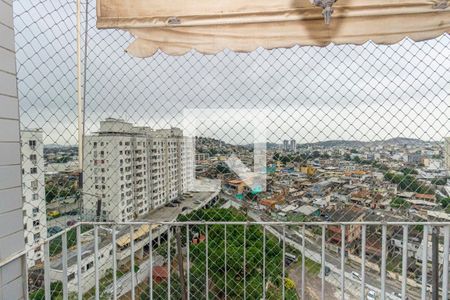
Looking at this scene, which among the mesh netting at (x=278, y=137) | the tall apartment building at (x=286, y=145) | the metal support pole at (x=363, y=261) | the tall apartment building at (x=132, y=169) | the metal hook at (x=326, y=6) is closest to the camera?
the metal hook at (x=326, y=6)

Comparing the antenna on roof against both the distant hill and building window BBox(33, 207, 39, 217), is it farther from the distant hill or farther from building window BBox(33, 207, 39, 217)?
building window BBox(33, 207, 39, 217)

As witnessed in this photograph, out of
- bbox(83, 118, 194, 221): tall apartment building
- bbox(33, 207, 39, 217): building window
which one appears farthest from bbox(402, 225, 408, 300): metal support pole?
bbox(33, 207, 39, 217): building window

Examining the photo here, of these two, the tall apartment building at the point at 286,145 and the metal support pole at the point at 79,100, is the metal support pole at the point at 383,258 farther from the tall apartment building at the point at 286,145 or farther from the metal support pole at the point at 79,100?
the metal support pole at the point at 79,100

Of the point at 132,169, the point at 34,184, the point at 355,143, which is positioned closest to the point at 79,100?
the point at 34,184

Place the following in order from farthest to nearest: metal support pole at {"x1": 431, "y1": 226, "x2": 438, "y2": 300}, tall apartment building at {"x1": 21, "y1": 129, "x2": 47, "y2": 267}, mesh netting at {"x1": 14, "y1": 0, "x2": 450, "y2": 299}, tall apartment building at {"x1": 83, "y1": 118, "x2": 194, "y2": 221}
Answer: tall apartment building at {"x1": 83, "y1": 118, "x2": 194, "y2": 221}
mesh netting at {"x1": 14, "y1": 0, "x2": 450, "y2": 299}
metal support pole at {"x1": 431, "y1": 226, "x2": 438, "y2": 300}
tall apartment building at {"x1": 21, "y1": 129, "x2": 47, "y2": 267}

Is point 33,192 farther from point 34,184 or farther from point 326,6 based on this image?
point 326,6

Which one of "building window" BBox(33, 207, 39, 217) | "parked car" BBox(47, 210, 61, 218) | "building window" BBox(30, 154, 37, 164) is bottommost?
"parked car" BBox(47, 210, 61, 218)

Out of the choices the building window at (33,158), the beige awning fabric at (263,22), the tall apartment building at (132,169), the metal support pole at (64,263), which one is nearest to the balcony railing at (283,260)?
the metal support pole at (64,263)
